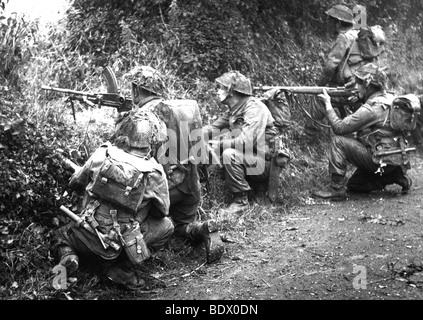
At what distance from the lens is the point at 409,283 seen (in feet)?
19.4

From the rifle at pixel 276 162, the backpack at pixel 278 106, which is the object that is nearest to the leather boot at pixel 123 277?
the rifle at pixel 276 162

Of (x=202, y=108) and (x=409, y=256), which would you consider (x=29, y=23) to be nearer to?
(x=202, y=108)

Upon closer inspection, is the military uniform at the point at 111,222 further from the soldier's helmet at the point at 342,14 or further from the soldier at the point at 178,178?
the soldier's helmet at the point at 342,14

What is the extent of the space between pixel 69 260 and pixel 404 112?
522cm

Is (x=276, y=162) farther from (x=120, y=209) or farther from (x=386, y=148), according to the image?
(x=120, y=209)

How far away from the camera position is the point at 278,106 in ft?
29.1

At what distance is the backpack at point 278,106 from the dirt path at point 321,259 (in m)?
1.24

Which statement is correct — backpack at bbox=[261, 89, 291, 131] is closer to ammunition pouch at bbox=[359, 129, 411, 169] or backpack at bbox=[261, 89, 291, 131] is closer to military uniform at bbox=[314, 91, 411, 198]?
military uniform at bbox=[314, 91, 411, 198]

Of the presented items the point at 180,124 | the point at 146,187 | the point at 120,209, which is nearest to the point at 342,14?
the point at 180,124

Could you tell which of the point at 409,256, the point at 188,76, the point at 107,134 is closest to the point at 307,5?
the point at 188,76

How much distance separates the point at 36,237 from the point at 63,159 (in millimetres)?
855

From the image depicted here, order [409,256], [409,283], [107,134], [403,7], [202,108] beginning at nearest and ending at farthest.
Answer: [409,283] → [409,256] → [107,134] → [202,108] → [403,7]

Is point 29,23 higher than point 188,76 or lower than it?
higher

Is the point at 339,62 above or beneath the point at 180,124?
above
